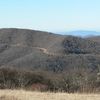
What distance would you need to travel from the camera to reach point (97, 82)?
15.1 meters

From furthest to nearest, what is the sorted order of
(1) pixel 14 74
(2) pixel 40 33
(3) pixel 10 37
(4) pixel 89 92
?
(2) pixel 40 33
(3) pixel 10 37
(1) pixel 14 74
(4) pixel 89 92

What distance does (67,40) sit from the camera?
300ft

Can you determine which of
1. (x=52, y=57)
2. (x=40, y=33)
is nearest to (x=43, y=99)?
(x=52, y=57)

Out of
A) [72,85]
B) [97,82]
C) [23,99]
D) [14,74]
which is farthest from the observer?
[14,74]

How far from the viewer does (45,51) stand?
3189 inches

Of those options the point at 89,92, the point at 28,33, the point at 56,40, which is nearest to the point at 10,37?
the point at 28,33

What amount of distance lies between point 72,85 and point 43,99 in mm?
4494

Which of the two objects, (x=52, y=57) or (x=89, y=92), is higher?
(x=89, y=92)

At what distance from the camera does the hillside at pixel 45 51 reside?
59.2 m

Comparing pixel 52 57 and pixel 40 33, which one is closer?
pixel 52 57

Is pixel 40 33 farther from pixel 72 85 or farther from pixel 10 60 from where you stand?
pixel 72 85

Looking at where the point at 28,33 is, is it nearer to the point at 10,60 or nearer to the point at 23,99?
the point at 10,60

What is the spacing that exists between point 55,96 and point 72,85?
3928mm

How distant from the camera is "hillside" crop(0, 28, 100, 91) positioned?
59188 mm
